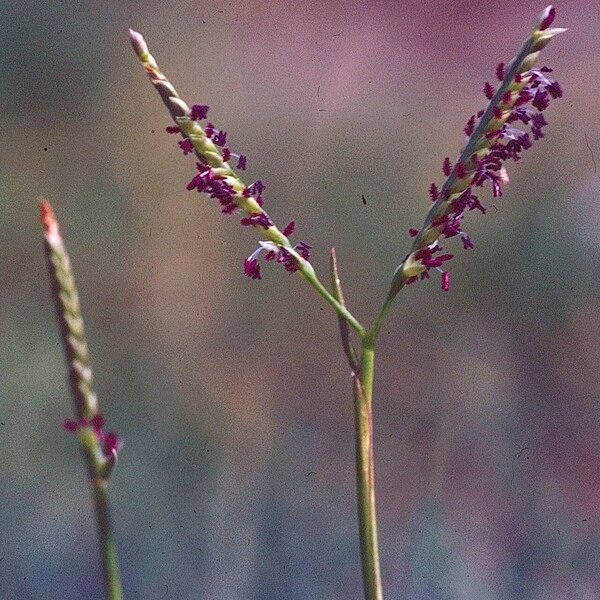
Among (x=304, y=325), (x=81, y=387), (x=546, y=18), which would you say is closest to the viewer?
(x=81, y=387)

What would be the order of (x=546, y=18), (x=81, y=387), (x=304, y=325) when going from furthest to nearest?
(x=304, y=325) < (x=546, y=18) < (x=81, y=387)

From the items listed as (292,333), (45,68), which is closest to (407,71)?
(292,333)

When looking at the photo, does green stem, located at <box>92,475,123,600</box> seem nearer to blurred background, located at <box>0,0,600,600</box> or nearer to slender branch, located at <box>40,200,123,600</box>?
slender branch, located at <box>40,200,123,600</box>

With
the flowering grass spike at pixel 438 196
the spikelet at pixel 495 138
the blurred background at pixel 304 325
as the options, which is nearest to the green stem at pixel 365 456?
the flowering grass spike at pixel 438 196

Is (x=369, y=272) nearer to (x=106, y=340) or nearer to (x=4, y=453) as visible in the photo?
(x=106, y=340)

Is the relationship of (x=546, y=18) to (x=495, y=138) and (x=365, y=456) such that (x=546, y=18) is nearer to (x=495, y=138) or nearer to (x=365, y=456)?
(x=495, y=138)

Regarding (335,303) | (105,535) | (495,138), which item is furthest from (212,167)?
(105,535)
